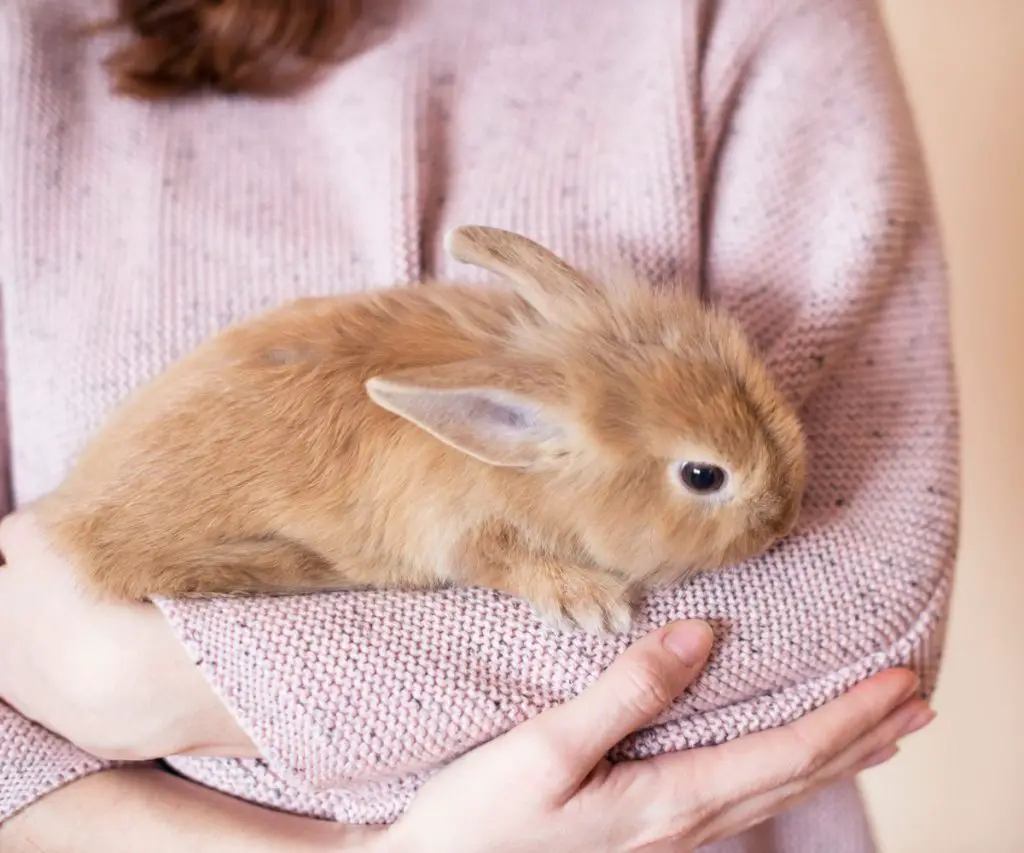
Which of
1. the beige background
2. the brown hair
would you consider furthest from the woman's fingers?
the beige background

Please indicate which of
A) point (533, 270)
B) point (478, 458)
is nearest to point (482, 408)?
point (478, 458)

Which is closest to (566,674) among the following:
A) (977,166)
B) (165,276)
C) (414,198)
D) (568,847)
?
(568,847)

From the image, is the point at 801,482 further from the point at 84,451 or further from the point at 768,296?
the point at 84,451

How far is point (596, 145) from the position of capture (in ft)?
3.93

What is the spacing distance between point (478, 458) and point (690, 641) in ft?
0.91

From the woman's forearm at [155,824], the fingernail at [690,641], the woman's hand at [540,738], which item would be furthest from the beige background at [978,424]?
the woman's forearm at [155,824]

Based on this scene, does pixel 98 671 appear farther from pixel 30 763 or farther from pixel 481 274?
pixel 481 274

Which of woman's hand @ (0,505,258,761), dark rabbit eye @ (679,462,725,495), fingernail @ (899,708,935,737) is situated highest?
dark rabbit eye @ (679,462,725,495)

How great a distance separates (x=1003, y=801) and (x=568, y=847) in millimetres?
1582

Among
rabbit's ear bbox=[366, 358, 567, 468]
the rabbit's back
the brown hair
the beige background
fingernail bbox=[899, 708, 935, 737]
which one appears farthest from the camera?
the beige background

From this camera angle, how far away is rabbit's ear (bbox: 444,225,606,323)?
953 millimetres

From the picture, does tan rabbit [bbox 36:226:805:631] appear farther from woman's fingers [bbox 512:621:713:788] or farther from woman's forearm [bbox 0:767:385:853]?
woman's forearm [bbox 0:767:385:853]

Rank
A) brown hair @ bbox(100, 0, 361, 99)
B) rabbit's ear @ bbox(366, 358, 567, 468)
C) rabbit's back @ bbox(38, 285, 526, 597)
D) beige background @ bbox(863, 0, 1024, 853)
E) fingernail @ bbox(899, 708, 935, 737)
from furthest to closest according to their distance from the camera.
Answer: beige background @ bbox(863, 0, 1024, 853) < brown hair @ bbox(100, 0, 361, 99) < fingernail @ bbox(899, 708, 935, 737) < rabbit's back @ bbox(38, 285, 526, 597) < rabbit's ear @ bbox(366, 358, 567, 468)

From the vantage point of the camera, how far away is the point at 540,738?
0.91 metres
